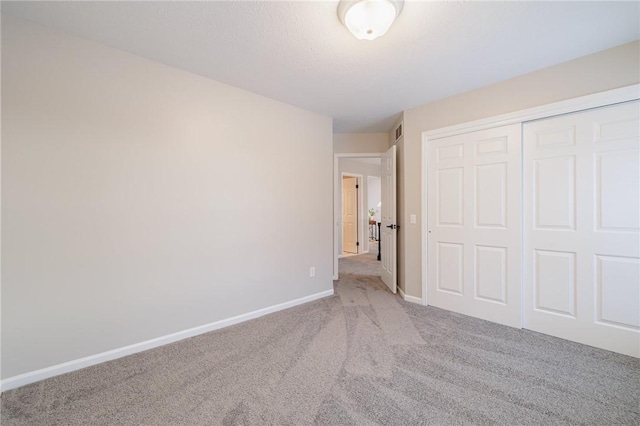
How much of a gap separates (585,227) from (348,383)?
243cm

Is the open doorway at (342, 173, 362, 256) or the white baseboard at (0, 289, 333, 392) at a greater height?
the open doorway at (342, 173, 362, 256)

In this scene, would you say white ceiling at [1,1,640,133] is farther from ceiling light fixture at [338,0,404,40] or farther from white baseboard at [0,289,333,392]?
white baseboard at [0,289,333,392]

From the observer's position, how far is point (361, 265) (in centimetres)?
569

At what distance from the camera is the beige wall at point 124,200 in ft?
5.81

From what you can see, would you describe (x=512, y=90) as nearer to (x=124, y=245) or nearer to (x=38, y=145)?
(x=124, y=245)

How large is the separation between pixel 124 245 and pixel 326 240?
2279 millimetres

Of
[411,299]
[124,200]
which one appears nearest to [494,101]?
[411,299]

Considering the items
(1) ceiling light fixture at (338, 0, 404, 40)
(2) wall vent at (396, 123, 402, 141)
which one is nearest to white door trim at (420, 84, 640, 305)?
(2) wall vent at (396, 123, 402, 141)

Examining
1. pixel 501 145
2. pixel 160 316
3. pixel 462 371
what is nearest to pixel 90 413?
pixel 160 316

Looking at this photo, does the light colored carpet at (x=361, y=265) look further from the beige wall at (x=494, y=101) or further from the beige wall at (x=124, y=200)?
the beige wall at (x=124, y=200)

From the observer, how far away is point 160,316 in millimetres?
2297

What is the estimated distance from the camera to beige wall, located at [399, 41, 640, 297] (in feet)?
6.99

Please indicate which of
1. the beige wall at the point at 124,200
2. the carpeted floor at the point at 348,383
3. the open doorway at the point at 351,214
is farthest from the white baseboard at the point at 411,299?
the open doorway at the point at 351,214

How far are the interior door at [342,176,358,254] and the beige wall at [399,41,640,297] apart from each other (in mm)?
3683
